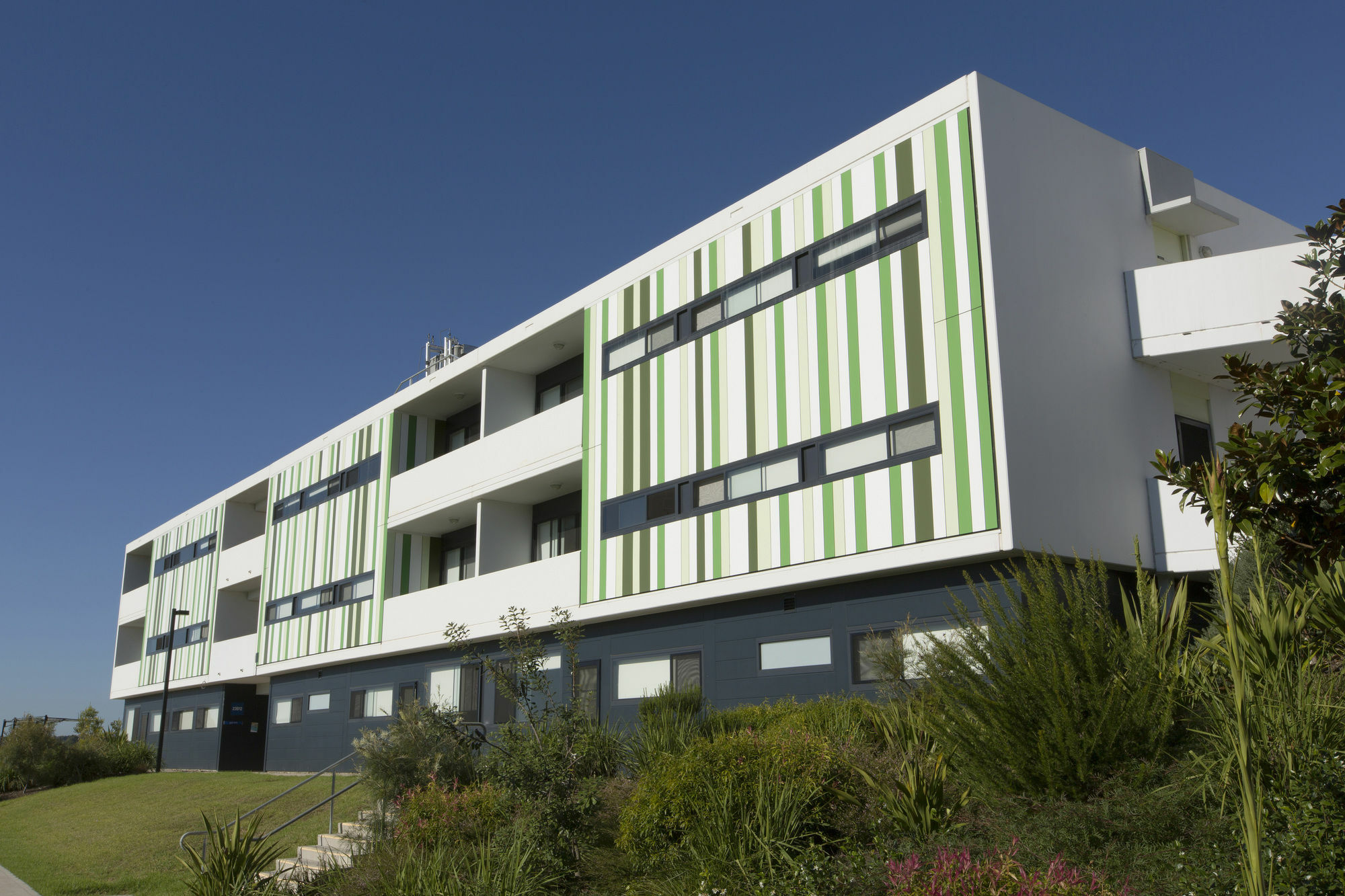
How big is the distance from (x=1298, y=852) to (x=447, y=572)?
26278 millimetres

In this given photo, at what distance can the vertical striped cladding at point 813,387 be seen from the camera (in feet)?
50.0

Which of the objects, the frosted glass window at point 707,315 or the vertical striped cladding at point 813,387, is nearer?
the vertical striped cladding at point 813,387

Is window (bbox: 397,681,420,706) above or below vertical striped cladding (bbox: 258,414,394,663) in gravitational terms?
below

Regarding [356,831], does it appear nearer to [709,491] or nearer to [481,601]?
[709,491]

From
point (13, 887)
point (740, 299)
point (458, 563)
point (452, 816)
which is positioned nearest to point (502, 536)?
point (458, 563)

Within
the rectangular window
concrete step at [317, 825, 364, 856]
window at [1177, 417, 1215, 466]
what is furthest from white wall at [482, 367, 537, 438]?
window at [1177, 417, 1215, 466]

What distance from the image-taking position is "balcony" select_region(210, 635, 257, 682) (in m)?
36.4

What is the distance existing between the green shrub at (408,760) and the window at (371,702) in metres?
11.8

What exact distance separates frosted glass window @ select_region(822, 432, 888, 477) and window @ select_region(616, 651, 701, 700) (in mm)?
4700

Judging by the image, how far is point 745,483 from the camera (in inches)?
727

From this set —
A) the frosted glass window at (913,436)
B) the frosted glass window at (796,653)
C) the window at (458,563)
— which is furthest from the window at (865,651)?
the window at (458,563)

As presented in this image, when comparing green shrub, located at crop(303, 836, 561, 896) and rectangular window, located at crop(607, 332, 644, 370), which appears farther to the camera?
rectangular window, located at crop(607, 332, 644, 370)

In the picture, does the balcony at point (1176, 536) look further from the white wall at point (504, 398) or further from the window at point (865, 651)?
the white wall at point (504, 398)

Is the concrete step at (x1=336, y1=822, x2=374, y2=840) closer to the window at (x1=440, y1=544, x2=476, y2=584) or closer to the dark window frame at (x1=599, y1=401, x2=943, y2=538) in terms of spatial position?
the dark window frame at (x1=599, y1=401, x2=943, y2=538)
